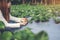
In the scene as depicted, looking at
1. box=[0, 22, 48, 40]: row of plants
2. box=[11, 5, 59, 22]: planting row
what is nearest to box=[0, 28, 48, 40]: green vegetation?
box=[0, 22, 48, 40]: row of plants

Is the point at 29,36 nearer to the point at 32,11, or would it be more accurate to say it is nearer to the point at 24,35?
the point at 24,35

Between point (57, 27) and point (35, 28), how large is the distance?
0.62ft

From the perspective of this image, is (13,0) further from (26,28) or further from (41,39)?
(41,39)

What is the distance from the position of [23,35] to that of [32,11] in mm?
226

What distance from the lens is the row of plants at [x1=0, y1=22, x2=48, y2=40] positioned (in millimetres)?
2178

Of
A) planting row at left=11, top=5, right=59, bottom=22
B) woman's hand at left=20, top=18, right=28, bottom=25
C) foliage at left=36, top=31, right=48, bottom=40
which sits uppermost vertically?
planting row at left=11, top=5, right=59, bottom=22

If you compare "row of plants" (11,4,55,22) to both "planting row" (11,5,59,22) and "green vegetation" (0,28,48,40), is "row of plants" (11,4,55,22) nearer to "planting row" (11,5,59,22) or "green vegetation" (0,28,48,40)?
"planting row" (11,5,59,22)

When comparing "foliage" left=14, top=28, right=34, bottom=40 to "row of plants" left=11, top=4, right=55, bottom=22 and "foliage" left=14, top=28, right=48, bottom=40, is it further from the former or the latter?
"row of plants" left=11, top=4, right=55, bottom=22

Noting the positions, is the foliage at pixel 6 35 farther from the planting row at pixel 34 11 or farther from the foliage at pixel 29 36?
the planting row at pixel 34 11

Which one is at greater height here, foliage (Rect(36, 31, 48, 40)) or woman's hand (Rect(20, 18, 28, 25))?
woman's hand (Rect(20, 18, 28, 25))

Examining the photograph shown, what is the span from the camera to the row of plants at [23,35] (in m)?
2.18

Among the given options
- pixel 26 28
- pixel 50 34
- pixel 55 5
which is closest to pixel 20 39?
pixel 26 28

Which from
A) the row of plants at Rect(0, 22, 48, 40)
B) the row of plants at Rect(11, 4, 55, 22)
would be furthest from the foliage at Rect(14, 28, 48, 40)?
the row of plants at Rect(11, 4, 55, 22)

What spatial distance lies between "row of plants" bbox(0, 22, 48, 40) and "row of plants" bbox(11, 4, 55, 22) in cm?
12
